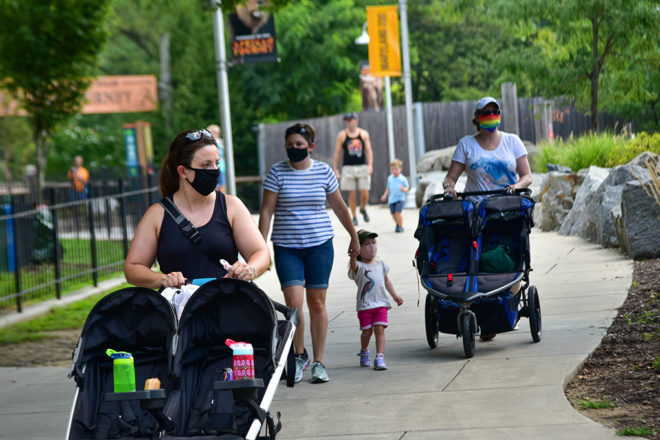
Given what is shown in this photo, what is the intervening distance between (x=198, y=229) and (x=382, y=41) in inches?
892

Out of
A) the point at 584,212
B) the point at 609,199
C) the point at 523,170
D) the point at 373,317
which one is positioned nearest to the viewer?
the point at 373,317

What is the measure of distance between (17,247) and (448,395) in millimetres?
7306

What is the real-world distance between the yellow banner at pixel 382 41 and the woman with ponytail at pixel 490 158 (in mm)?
18805

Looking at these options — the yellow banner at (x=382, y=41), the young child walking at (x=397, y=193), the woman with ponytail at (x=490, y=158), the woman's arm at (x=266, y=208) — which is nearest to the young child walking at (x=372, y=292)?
the woman's arm at (x=266, y=208)

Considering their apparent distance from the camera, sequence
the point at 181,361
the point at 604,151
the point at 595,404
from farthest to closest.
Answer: the point at 604,151, the point at 595,404, the point at 181,361

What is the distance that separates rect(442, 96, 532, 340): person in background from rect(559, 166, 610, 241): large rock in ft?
21.0

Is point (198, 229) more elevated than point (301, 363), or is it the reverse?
point (198, 229)

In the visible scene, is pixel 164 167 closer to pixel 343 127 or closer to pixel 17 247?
pixel 17 247

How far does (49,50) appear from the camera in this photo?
56.6 feet

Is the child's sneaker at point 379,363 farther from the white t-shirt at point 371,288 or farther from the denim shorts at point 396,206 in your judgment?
the denim shorts at point 396,206

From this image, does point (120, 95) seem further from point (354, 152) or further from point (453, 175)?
point (453, 175)

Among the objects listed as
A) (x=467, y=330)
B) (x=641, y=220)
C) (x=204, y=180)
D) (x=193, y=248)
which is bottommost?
(x=467, y=330)

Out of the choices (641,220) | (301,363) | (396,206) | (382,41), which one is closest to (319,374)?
(301,363)

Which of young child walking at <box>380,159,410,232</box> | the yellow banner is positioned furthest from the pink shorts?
the yellow banner
